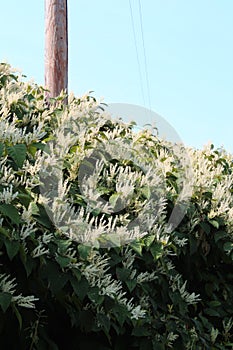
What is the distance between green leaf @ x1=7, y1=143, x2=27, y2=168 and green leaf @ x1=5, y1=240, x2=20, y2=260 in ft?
1.33

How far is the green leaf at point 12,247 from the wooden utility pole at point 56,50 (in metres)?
3.73

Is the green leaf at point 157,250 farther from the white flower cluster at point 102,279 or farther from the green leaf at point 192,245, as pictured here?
the green leaf at point 192,245

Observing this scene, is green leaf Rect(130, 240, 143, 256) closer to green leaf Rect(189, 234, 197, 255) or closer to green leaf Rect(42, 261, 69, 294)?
green leaf Rect(42, 261, 69, 294)

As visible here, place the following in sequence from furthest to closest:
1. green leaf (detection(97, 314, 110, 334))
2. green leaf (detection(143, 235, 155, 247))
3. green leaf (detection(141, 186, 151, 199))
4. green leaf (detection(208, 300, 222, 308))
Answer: green leaf (detection(208, 300, 222, 308)) < green leaf (detection(141, 186, 151, 199)) < green leaf (detection(143, 235, 155, 247)) < green leaf (detection(97, 314, 110, 334))

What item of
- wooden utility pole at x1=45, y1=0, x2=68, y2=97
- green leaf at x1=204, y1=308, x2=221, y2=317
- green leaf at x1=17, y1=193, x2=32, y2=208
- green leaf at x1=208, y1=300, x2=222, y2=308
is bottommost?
green leaf at x1=204, y1=308, x2=221, y2=317

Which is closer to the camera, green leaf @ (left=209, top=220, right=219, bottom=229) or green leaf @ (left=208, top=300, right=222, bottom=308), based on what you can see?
green leaf @ (left=209, top=220, right=219, bottom=229)

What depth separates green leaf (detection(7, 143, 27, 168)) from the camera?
96.0 inches

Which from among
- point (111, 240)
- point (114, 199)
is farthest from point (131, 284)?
point (114, 199)

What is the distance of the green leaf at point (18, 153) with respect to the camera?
96.0 inches

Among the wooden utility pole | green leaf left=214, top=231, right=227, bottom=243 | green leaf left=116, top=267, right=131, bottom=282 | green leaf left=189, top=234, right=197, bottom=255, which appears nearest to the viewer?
green leaf left=116, top=267, right=131, bottom=282

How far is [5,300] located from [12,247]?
20 cm

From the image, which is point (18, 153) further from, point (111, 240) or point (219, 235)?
point (219, 235)

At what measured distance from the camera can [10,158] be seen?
2.74 m

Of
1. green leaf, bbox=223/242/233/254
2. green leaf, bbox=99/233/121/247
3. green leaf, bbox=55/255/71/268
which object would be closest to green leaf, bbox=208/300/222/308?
green leaf, bbox=223/242/233/254
